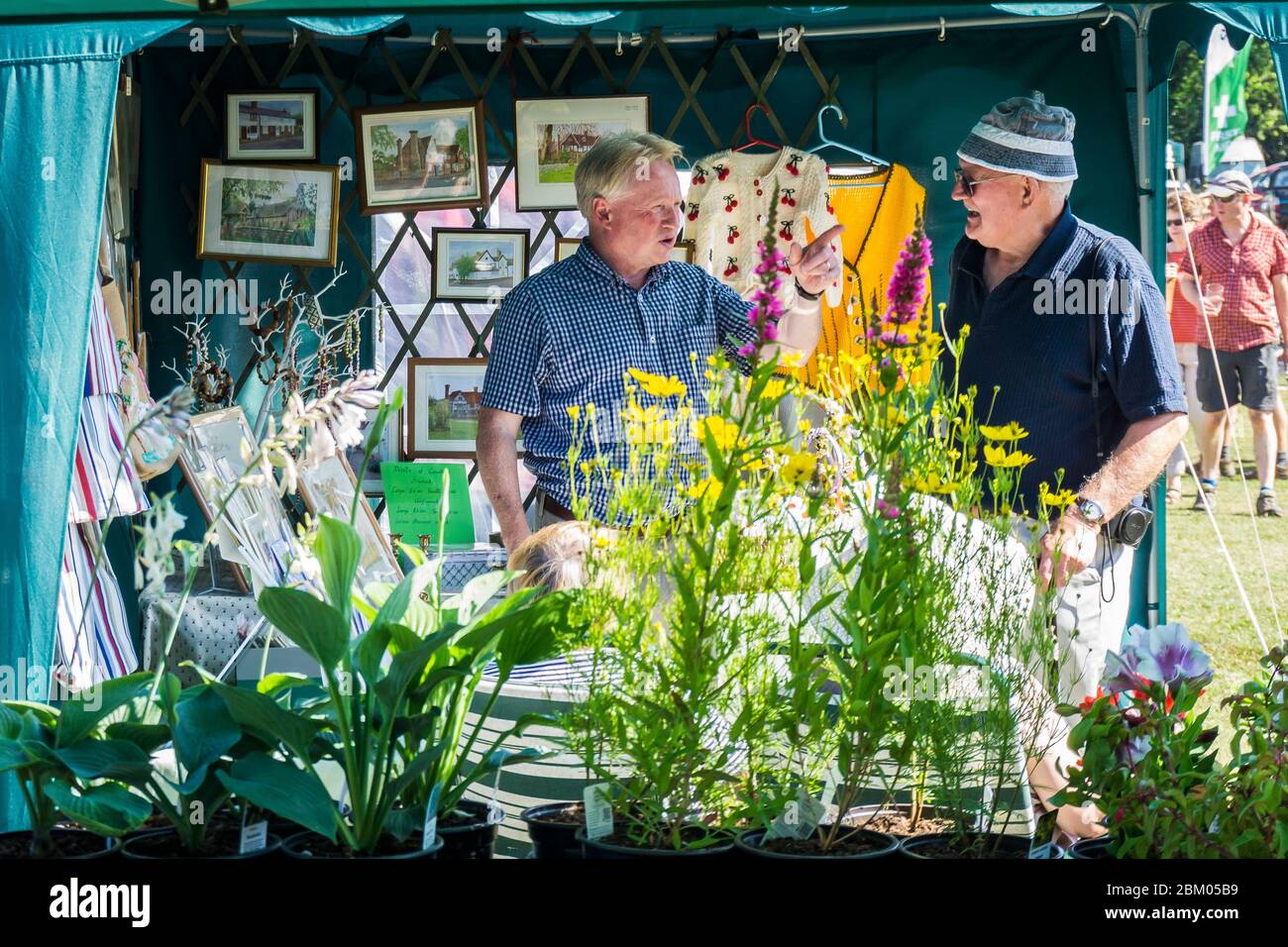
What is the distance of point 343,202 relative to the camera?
4.41 metres

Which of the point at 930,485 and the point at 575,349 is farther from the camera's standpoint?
the point at 575,349

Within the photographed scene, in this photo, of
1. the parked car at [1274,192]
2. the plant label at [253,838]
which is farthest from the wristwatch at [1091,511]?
the parked car at [1274,192]

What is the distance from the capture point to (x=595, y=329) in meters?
2.81

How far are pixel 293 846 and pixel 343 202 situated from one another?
136 inches

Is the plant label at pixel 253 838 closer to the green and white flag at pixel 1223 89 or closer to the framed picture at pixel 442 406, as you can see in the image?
the green and white flag at pixel 1223 89

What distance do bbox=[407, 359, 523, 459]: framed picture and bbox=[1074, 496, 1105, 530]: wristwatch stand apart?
233 cm

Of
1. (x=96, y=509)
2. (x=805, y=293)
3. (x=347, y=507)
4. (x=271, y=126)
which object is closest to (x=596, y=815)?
(x=805, y=293)

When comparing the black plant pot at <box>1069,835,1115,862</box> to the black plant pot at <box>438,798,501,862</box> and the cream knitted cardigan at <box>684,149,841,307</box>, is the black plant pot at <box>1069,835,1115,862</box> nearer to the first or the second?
the black plant pot at <box>438,798,501,862</box>

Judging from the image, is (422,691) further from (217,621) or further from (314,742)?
(217,621)

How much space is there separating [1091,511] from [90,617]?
206 centimetres

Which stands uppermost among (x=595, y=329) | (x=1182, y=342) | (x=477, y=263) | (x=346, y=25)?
(x=346, y=25)

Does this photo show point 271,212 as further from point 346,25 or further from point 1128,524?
point 1128,524

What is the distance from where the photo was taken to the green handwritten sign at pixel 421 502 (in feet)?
14.1

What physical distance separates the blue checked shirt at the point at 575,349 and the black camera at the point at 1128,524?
748 millimetres
